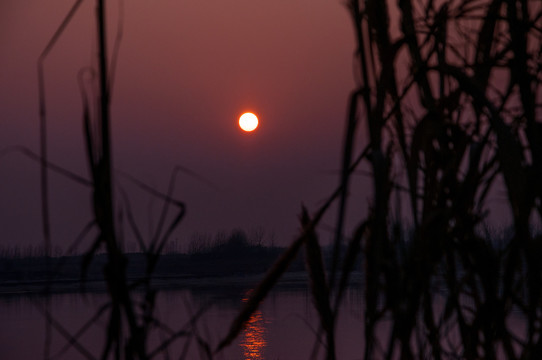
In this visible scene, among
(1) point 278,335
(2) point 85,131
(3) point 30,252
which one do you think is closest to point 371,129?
(2) point 85,131

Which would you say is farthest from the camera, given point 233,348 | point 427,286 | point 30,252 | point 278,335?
point 30,252

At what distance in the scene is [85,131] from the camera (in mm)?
574

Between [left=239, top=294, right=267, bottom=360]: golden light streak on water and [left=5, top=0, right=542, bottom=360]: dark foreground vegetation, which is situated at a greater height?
[left=5, top=0, right=542, bottom=360]: dark foreground vegetation

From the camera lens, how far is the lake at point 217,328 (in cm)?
450

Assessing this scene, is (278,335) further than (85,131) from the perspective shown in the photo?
Yes

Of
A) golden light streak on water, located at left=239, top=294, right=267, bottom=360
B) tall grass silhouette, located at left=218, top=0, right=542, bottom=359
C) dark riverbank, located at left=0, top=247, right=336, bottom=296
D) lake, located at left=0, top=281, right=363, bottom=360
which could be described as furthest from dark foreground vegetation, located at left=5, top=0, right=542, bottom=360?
dark riverbank, located at left=0, top=247, right=336, bottom=296

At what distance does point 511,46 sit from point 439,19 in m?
0.08

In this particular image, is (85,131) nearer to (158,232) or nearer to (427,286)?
(158,232)

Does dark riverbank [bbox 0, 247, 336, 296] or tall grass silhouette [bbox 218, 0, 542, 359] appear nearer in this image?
tall grass silhouette [bbox 218, 0, 542, 359]

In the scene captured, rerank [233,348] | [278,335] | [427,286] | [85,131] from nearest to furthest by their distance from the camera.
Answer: [85,131]
[427,286]
[233,348]
[278,335]

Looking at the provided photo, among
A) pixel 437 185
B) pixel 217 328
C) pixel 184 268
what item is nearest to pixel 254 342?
pixel 217 328

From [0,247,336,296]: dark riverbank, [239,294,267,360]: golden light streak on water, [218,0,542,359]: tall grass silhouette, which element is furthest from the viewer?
[0,247,336,296]: dark riverbank

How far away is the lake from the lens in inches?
177

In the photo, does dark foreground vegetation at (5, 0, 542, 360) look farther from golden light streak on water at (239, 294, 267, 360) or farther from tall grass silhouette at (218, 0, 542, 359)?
golden light streak on water at (239, 294, 267, 360)
